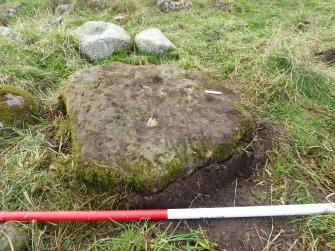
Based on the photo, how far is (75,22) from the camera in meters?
4.80

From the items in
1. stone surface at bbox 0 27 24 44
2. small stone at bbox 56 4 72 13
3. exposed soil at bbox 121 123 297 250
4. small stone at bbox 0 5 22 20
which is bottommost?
small stone at bbox 0 5 22 20

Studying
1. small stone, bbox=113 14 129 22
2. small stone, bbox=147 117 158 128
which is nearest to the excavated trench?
small stone, bbox=147 117 158 128

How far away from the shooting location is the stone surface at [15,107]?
249 centimetres

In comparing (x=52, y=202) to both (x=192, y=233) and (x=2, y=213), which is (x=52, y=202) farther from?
(x=192, y=233)

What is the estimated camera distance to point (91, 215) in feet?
5.89

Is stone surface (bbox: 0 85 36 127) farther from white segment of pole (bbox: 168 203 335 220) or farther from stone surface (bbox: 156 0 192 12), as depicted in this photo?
stone surface (bbox: 156 0 192 12)

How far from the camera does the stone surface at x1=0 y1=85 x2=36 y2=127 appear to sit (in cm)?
249

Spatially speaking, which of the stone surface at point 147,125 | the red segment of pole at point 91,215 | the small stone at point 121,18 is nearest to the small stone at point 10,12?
the small stone at point 121,18

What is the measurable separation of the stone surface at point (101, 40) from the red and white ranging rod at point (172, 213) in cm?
215

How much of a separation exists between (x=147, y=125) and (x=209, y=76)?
1.29m

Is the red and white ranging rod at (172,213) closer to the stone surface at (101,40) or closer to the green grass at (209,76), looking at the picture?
the green grass at (209,76)

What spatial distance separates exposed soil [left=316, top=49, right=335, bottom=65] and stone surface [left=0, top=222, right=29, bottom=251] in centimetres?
323

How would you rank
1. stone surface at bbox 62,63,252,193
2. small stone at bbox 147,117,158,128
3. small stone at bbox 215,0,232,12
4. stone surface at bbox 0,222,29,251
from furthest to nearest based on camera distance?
small stone at bbox 215,0,232,12, small stone at bbox 147,117,158,128, stone surface at bbox 62,63,252,193, stone surface at bbox 0,222,29,251

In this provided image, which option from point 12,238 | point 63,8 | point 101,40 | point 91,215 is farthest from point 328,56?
point 63,8
